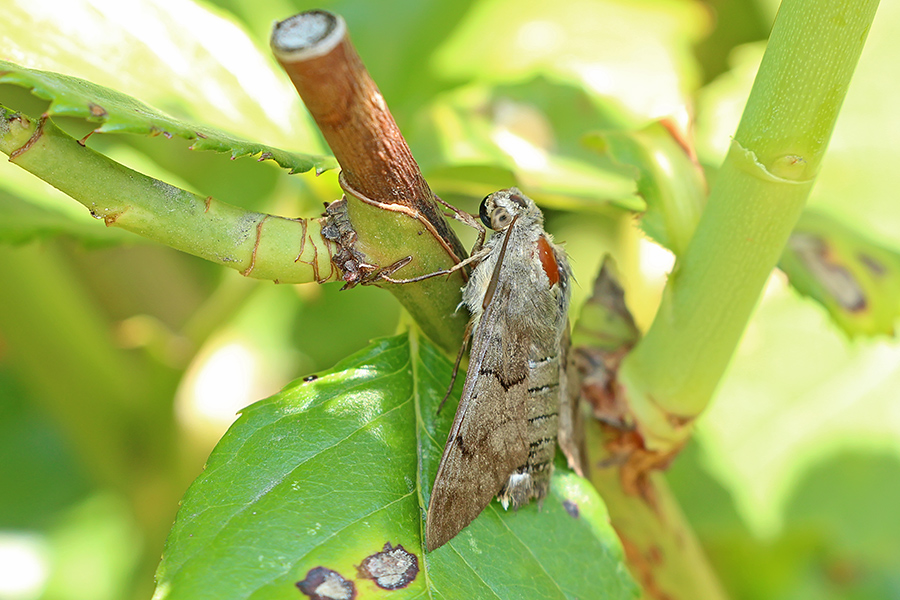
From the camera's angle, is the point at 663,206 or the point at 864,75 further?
the point at 864,75

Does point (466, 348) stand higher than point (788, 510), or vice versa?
point (466, 348)

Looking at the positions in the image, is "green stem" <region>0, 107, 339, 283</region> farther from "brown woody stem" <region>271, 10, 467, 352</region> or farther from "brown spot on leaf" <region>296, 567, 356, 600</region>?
"brown spot on leaf" <region>296, 567, 356, 600</region>

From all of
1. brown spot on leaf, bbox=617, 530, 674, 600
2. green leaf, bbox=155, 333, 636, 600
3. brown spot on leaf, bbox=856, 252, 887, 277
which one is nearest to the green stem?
green leaf, bbox=155, 333, 636, 600

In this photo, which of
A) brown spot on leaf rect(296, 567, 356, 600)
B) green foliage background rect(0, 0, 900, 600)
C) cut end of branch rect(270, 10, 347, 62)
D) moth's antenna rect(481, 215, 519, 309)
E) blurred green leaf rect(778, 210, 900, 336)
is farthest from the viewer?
green foliage background rect(0, 0, 900, 600)

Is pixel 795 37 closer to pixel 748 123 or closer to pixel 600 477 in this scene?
pixel 748 123

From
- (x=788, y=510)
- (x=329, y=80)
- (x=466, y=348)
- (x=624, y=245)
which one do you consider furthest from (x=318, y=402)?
(x=788, y=510)

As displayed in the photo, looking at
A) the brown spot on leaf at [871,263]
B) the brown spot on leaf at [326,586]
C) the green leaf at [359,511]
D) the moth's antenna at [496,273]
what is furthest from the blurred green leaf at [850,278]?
the brown spot on leaf at [326,586]

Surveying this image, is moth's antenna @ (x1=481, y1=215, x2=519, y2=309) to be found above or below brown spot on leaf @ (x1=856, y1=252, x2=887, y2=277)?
above

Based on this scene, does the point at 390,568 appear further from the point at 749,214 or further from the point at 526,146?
the point at 526,146
